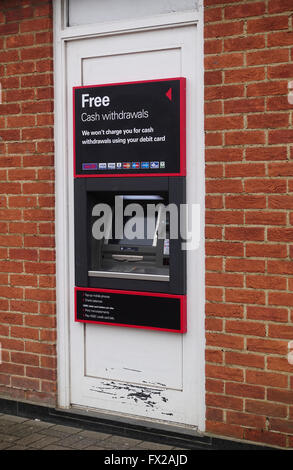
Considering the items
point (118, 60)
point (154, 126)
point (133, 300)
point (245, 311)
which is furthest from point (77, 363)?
point (118, 60)

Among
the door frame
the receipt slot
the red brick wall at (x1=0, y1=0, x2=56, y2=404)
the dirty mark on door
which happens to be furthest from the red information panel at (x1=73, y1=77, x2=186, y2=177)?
the dirty mark on door

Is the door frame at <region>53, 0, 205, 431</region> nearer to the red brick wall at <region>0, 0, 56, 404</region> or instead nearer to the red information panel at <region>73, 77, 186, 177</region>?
the red brick wall at <region>0, 0, 56, 404</region>

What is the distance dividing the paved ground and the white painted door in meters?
0.21

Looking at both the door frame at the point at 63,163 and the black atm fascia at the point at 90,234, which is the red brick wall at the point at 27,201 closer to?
the door frame at the point at 63,163

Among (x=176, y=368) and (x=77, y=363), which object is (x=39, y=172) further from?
(x=176, y=368)

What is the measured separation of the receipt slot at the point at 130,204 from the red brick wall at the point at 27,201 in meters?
0.30

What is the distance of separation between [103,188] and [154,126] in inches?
23.7

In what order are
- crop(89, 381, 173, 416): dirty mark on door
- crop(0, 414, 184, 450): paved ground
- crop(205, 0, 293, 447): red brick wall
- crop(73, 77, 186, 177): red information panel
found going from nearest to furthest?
crop(205, 0, 293, 447): red brick wall → crop(73, 77, 186, 177): red information panel → crop(0, 414, 184, 450): paved ground → crop(89, 381, 173, 416): dirty mark on door

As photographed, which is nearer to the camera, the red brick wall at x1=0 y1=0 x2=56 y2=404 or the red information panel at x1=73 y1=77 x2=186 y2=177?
the red information panel at x1=73 y1=77 x2=186 y2=177

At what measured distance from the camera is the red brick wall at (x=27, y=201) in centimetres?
484

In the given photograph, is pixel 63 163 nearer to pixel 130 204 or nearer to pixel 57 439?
pixel 130 204

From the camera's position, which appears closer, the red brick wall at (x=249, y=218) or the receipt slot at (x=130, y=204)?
the red brick wall at (x=249, y=218)

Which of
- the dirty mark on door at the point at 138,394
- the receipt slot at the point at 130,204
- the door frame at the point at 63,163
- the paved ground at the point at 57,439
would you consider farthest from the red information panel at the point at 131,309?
the paved ground at the point at 57,439

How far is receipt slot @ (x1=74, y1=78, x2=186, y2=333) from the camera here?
14.2 ft
